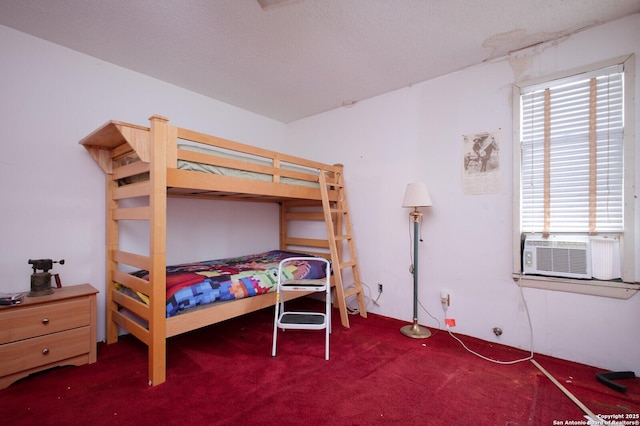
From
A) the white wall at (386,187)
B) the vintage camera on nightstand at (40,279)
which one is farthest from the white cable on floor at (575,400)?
the vintage camera on nightstand at (40,279)

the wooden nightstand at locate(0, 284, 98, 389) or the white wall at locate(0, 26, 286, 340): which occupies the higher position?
the white wall at locate(0, 26, 286, 340)

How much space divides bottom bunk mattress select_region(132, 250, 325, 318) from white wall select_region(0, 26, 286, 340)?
510mm

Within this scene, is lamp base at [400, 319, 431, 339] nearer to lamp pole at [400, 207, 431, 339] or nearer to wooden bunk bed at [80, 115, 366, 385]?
lamp pole at [400, 207, 431, 339]

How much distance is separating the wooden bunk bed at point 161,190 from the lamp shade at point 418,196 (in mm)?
766

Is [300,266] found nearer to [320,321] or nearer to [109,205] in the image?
[320,321]

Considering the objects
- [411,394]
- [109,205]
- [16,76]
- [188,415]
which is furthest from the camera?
[109,205]

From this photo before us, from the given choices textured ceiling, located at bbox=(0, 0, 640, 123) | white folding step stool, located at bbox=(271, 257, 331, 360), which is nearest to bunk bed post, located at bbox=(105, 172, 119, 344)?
textured ceiling, located at bbox=(0, 0, 640, 123)

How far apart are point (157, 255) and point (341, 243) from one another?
2037mm

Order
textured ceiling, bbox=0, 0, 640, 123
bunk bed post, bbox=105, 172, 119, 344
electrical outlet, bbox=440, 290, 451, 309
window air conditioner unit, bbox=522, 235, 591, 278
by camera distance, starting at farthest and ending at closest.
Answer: electrical outlet, bbox=440, 290, 451, 309, bunk bed post, bbox=105, 172, 119, 344, window air conditioner unit, bbox=522, 235, 591, 278, textured ceiling, bbox=0, 0, 640, 123

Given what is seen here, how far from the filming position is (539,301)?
220cm

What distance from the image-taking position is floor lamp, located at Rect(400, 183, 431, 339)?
2.51 m

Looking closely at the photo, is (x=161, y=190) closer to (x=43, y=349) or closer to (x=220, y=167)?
(x=220, y=167)

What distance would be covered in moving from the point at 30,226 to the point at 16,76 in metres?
1.09

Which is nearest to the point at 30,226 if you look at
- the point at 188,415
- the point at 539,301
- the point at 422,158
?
the point at 188,415
